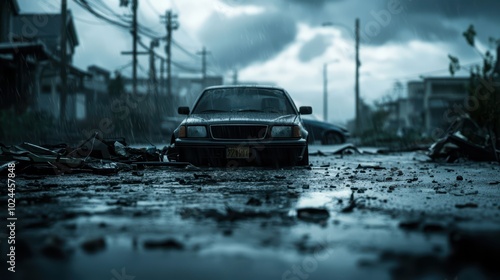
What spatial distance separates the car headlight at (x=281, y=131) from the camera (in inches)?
362

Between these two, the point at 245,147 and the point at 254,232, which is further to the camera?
the point at 245,147

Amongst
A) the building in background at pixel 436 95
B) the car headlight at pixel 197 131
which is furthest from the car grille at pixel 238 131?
the building in background at pixel 436 95

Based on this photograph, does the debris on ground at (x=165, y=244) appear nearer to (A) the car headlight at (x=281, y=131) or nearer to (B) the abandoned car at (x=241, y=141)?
(B) the abandoned car at (x=241, y=141)

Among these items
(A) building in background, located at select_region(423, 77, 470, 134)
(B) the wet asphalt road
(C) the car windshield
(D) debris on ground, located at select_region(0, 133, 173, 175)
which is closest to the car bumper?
(D) debris on ground, located at select_region(0, 133, 173, 175)

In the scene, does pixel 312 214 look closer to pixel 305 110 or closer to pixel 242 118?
pixel 242 118

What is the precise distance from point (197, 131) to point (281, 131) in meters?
1.26

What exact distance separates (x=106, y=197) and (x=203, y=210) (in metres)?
1.26

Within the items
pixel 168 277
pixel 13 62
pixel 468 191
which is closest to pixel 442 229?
pixel 168 277

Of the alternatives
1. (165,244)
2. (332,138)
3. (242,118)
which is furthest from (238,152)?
(332,138)

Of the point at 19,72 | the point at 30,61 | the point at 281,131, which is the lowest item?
the point at 281,131

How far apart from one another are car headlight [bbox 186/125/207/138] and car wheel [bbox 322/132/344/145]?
1449 cm

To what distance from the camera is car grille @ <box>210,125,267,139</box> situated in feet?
30.1

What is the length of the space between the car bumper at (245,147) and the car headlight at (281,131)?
0.38 ft

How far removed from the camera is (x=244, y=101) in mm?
10609
